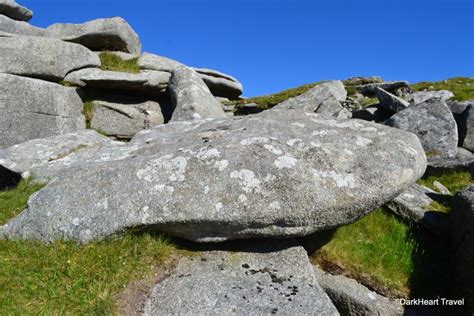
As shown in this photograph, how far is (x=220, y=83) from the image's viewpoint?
18500mm

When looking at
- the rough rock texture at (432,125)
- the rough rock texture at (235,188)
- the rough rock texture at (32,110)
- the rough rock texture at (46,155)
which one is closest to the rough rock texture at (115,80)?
the rough rock texture at (32,110)

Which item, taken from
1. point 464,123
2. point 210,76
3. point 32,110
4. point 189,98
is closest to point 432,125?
point 464,123

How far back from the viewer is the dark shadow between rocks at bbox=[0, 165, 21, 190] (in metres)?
9.39

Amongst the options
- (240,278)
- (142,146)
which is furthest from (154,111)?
(240,278)

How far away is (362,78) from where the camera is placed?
1778 inches

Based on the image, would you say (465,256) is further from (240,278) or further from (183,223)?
(183,223)

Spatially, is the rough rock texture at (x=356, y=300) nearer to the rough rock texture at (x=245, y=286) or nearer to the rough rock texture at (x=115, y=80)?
the rough rock texture at (x=245, y=286)

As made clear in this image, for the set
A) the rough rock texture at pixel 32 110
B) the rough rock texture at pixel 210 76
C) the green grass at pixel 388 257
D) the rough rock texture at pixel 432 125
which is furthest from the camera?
the rough rock texture at pixel 210 76

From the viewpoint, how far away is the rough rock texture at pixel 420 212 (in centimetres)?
768

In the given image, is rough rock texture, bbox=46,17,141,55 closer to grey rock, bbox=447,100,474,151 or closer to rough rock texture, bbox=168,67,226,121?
rough rock texture, bbox=168,67,226,121

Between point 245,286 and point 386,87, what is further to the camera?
point 386,87

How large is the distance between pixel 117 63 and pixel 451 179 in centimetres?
1253

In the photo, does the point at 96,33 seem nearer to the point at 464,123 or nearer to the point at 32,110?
the point at 32,110

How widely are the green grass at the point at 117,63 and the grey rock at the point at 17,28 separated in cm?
308
